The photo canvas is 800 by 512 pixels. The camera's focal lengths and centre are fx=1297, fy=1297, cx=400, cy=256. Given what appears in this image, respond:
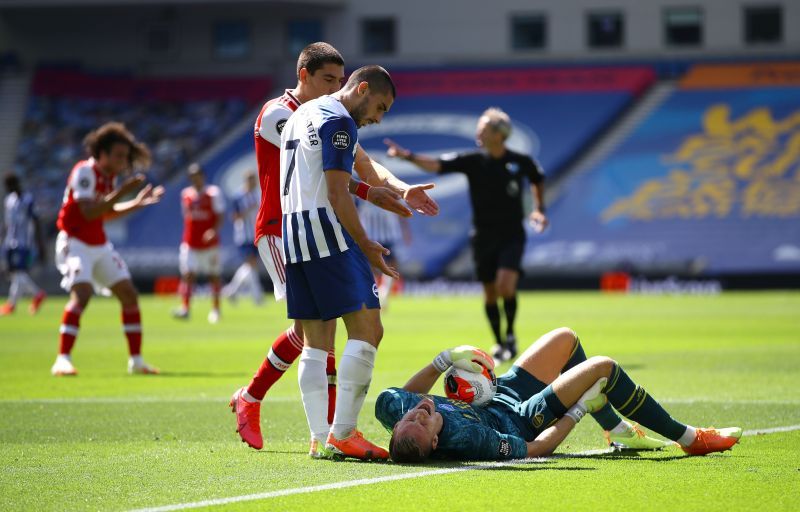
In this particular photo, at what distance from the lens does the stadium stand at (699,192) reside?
3744 cm

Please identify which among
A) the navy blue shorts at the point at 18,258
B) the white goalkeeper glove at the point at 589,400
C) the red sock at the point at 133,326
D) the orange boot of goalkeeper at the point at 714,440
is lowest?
the navy blue shorts at the point at 18,258

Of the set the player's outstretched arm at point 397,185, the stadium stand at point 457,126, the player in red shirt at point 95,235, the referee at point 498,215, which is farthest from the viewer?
the stadium stand at point 457,126

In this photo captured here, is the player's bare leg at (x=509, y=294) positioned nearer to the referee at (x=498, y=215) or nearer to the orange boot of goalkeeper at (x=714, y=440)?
the referee at (x=498, y=215)

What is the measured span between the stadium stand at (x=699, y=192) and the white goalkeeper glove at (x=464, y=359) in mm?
30702

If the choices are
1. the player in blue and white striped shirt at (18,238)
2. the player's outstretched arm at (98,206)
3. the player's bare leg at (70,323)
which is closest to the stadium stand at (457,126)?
the player in blue and white striped shirt at (18,238)

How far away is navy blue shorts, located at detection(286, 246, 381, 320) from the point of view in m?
7.06

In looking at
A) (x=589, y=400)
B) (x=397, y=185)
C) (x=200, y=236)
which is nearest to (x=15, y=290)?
(x=200, y=236)

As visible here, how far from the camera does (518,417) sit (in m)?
7.20

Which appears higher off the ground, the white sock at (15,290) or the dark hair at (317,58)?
the dark hair at (317,58)

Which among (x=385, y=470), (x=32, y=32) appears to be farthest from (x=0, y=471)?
(x=32, y=32)

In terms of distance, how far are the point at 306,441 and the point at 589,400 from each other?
2.06 meters

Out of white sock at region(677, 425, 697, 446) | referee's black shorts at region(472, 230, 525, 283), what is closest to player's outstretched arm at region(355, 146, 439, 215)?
white sock at region(677, 425, 697, 446)

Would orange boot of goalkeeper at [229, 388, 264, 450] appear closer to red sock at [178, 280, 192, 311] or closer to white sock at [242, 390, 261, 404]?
white sock at [242, 390, 261, 404]

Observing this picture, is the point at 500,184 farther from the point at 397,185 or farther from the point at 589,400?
the point at 589,400
